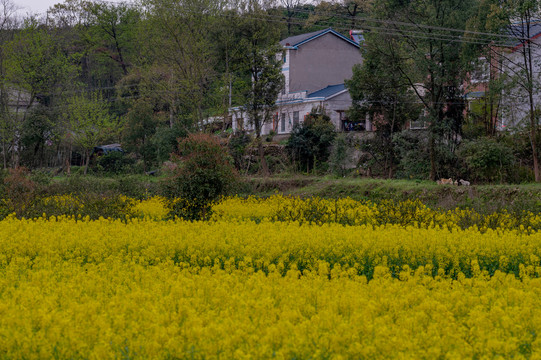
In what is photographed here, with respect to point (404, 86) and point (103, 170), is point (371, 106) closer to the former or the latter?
point (404, 86)

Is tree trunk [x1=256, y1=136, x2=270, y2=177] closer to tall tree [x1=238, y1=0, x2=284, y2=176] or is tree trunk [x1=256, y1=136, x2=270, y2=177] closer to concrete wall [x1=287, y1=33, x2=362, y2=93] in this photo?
tall tree [x1=238, y1=0, x2=284, y2=176]

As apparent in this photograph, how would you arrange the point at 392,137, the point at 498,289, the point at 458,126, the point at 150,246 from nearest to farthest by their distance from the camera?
the point at 498,289
the point at 150,246
the point at 458,126
the point at 392,137

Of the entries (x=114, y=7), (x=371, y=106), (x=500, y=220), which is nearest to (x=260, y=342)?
(x=500, y=220)

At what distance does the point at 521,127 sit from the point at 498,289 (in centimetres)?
1816

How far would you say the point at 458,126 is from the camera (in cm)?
2694

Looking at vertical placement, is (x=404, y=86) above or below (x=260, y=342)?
above

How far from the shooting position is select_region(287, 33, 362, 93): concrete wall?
40625 millimetres

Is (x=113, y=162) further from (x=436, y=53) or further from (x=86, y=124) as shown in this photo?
(x=436, y=53)

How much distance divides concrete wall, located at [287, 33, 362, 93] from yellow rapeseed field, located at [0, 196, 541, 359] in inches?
1197

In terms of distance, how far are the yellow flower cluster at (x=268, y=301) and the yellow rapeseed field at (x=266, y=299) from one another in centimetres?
2

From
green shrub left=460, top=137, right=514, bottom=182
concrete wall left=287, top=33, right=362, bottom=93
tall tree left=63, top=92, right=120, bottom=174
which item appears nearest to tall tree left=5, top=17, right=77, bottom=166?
tall tree left=63, top=92, right=120, bottom=174

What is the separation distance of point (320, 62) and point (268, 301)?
37292 mm

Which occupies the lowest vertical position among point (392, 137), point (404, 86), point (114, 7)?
point (392, 137)

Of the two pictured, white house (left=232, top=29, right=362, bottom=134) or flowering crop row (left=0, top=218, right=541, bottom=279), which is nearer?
flowering crop row (left=0, top=218, right=541, bottom=279)
